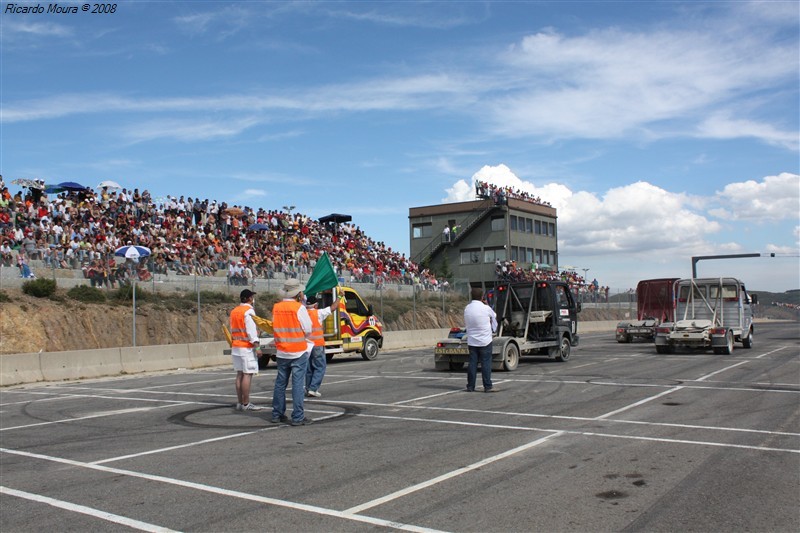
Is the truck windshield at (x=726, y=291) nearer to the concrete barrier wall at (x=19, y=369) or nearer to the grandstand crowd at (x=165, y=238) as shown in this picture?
the grandstand crowd at (x=165, y=238)

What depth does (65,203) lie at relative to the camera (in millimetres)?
28891

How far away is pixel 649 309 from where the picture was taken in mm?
32844

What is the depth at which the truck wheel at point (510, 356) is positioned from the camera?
17730 mm

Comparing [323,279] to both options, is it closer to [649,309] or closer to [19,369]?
[19,369]

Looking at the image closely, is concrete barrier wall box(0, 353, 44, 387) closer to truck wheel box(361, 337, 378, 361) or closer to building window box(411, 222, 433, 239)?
truck wheel box(361, 337, 378, 361)

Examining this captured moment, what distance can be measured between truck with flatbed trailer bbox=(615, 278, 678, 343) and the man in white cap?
79.3ft

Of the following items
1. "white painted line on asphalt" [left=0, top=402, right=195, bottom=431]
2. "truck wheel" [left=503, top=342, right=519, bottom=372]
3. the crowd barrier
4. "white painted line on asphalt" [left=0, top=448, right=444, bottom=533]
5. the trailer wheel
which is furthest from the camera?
the trailer wheel

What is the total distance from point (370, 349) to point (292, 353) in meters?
14.8

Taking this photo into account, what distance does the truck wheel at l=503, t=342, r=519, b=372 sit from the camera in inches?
698

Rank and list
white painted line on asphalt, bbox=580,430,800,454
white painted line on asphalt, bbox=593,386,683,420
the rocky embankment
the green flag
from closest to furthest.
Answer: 1. white painted line on asphalt, bbox=580,430,800,454
2. white painted line on asphalt, bbox=593,386,683,420
3. the green flag
4. the rocky embankment

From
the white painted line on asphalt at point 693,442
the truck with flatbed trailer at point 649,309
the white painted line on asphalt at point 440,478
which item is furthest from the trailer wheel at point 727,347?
the white painted line on asphalt at point 440,478

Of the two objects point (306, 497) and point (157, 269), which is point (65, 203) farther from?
point (306, 497)

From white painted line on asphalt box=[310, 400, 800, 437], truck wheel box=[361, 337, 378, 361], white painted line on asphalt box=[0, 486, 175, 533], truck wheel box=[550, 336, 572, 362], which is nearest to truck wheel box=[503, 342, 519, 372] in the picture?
truck wheel box=[550, 336, 572, 362]

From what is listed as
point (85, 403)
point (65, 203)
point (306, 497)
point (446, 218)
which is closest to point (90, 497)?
point (306, 497)
